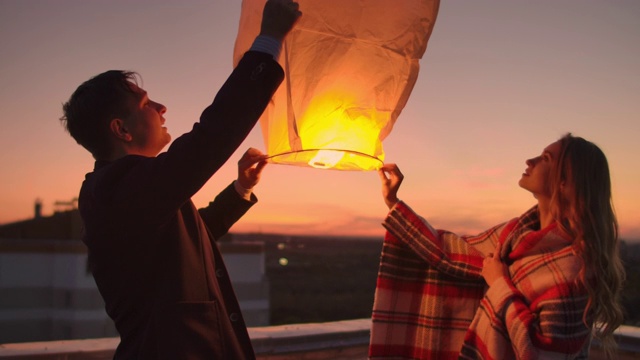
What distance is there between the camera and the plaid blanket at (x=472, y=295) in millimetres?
1463

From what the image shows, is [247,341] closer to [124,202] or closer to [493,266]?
[124,202]

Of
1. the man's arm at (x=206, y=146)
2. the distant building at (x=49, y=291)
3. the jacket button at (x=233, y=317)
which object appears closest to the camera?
the man's arm at (x=206, y=146)

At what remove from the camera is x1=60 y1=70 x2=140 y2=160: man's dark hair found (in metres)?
1.14

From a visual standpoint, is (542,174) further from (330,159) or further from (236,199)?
(236,199)

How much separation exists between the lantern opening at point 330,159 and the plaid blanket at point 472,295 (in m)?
0.28

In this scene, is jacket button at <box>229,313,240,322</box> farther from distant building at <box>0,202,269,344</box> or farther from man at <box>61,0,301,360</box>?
distant building at <box>0,202,269,344</box>

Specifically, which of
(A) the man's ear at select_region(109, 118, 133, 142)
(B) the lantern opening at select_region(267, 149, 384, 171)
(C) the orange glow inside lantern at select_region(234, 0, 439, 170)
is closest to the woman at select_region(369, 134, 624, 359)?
(B) the lantern opening at select_region(267, 149, 384, 171)

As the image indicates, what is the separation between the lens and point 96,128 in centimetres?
115

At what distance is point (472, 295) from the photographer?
1.69 metres

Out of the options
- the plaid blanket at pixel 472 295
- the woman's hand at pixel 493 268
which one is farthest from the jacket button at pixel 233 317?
the woman's hand at pixel 493 268

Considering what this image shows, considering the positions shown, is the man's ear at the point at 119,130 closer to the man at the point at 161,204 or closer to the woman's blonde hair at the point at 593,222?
the man at the point at 161,204

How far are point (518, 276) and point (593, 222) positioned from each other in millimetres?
269

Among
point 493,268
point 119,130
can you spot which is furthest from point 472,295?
point 119,130

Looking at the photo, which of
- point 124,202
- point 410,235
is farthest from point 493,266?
point 124,202
